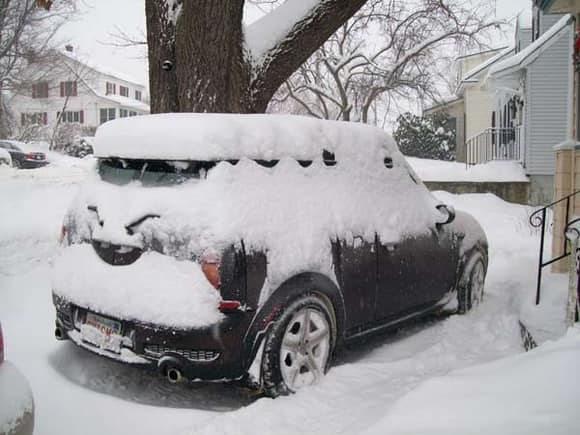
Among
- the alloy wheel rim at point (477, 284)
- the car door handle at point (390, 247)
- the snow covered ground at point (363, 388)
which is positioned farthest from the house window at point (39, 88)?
the car door handle at point (390, 247)

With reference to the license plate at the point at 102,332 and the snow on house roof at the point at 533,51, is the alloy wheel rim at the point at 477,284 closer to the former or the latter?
the license plate at the point at 102,332

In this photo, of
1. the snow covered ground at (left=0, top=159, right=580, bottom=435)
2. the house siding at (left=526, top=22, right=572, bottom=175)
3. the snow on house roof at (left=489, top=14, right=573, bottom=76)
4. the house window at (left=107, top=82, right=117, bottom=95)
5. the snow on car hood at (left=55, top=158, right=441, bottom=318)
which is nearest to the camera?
the snow covered ground at (left=0, top=159, right=580, bottom=435)

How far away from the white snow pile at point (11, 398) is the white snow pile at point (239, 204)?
1.09 meters

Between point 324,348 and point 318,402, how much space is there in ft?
1.48

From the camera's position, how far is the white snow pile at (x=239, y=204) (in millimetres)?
3719

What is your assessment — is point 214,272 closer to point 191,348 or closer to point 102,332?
point 191,348

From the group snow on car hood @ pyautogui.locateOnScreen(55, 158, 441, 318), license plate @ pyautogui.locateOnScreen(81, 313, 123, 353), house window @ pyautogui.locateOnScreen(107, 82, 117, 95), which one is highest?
house window @ pyautogui.locateOnScreen(107, 82, 117, 95)

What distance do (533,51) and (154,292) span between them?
49.7ft

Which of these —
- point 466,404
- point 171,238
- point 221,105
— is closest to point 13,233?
point 221,105

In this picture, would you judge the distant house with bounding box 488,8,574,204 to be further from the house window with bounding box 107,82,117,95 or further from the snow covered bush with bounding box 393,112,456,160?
the house window with bounding box 107,82,117,95

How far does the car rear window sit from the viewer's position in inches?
152

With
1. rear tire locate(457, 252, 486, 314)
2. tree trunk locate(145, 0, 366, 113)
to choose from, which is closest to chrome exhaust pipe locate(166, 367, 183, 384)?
rear tire locate(457, 252, 486, 314)

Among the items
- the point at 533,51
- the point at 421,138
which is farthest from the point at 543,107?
the point at 421,138

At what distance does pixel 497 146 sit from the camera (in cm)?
2289
